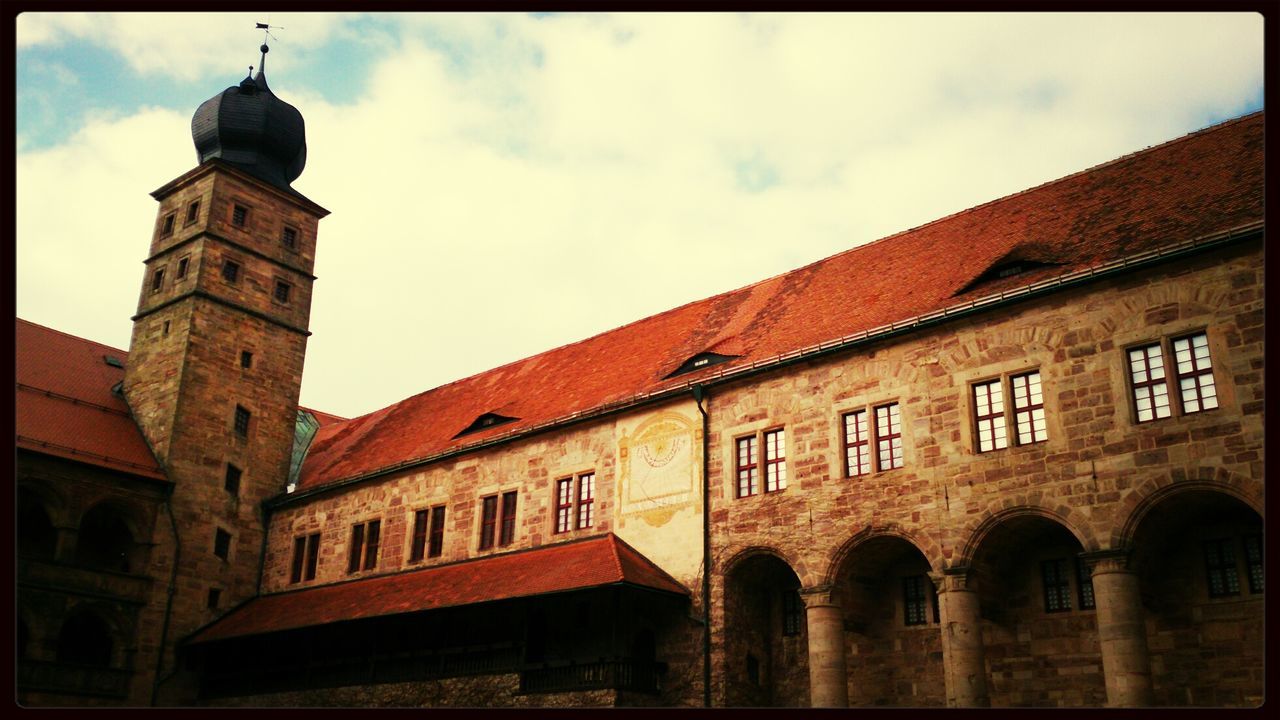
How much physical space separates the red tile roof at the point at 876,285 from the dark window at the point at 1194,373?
1.75 metres

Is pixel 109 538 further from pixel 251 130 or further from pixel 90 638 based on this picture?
pixel 251 130

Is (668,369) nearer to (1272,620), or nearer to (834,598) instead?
(834,598)

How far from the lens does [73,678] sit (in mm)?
28109

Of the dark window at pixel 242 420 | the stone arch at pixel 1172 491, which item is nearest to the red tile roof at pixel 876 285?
the dark window at pixel 242 420

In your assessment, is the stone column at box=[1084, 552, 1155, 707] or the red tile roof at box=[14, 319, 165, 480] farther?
the red tile roof at box=[14, 319, 165, 480]

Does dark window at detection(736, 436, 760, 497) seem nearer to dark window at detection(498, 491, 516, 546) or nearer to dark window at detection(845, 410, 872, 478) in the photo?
dark window at detection(845, 410, 872, 478)

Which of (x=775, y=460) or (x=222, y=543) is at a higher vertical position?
(x=222, y=543)

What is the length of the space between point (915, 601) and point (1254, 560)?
586 cm

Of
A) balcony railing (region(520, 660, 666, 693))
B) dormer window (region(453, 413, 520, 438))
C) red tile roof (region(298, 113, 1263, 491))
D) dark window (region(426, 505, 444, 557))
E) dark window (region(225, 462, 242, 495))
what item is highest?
red tile roof (region(298, 113, 1263, 491))

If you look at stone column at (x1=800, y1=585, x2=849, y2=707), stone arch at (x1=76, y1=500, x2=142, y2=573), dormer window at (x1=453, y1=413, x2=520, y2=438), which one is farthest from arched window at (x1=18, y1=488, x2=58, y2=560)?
stone column at (x1=800, y1=585, x2=849, y2=707)

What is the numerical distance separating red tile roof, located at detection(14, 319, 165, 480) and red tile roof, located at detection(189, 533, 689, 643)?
206 inches

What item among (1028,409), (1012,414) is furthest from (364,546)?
(1028,409)

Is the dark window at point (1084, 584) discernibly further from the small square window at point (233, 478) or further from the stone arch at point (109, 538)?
the small square window at point (233, 478)

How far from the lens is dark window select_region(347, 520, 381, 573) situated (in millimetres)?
29875
